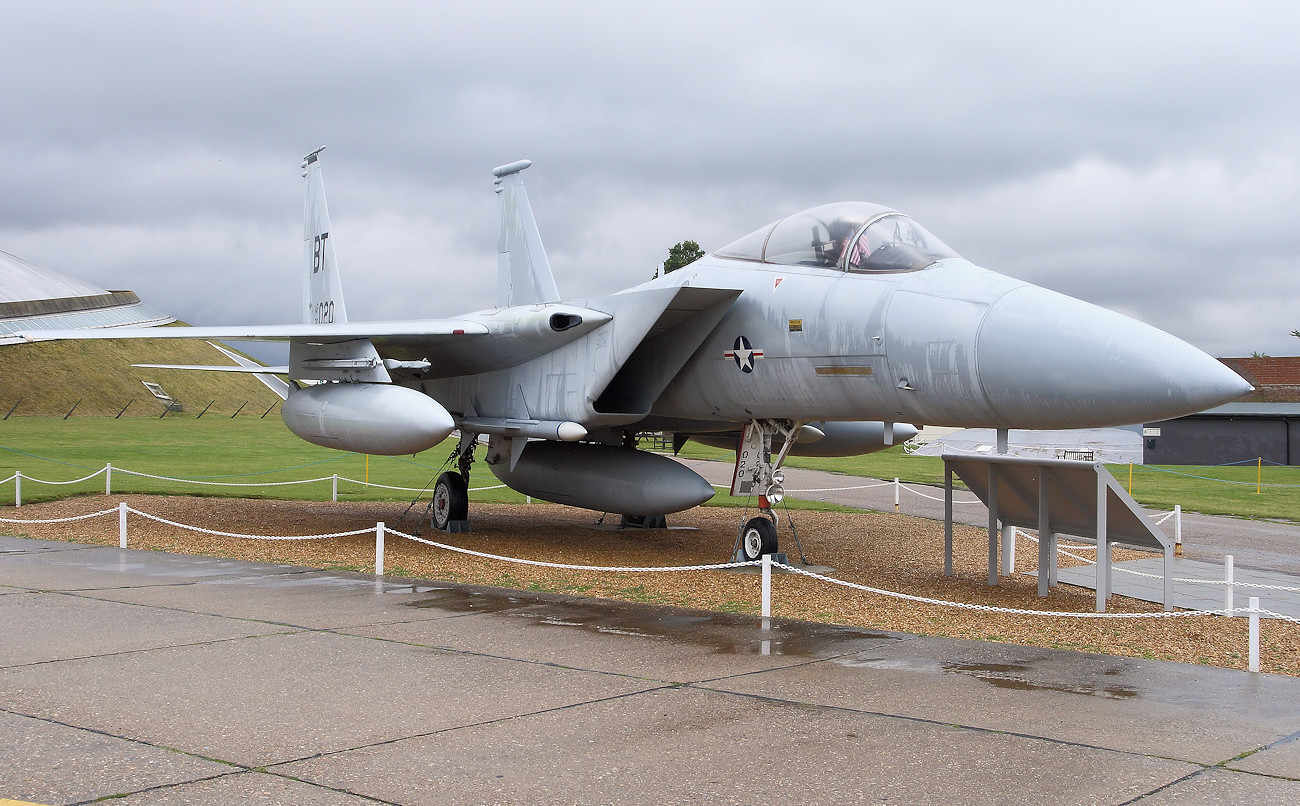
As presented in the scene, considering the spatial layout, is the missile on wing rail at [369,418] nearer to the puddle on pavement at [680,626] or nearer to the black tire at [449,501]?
the black tire at [449,501]

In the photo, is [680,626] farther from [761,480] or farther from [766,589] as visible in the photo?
[761,480]

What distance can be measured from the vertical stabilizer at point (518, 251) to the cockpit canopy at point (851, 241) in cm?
558

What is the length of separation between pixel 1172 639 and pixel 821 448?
7.00 m

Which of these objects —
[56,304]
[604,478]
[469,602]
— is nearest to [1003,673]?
[469,602]

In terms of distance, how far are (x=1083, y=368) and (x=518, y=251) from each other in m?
9.64

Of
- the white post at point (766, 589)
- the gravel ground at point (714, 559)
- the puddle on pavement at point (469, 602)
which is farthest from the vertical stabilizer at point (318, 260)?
the white post at point (766, 589)

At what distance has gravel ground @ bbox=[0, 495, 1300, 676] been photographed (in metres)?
7.48

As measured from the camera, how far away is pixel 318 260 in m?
16.5

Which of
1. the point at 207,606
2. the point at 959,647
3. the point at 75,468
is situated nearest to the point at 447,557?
the point at 207,606

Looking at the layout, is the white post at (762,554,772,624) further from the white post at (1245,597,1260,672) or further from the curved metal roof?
the curved metal roof

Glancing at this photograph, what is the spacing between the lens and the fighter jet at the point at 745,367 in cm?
752

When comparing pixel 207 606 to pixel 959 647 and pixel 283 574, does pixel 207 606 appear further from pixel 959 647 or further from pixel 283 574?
pixel 959 647

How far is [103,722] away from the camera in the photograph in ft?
14.9

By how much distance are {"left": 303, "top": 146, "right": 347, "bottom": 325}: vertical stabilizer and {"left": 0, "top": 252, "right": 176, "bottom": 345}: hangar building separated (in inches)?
2249
